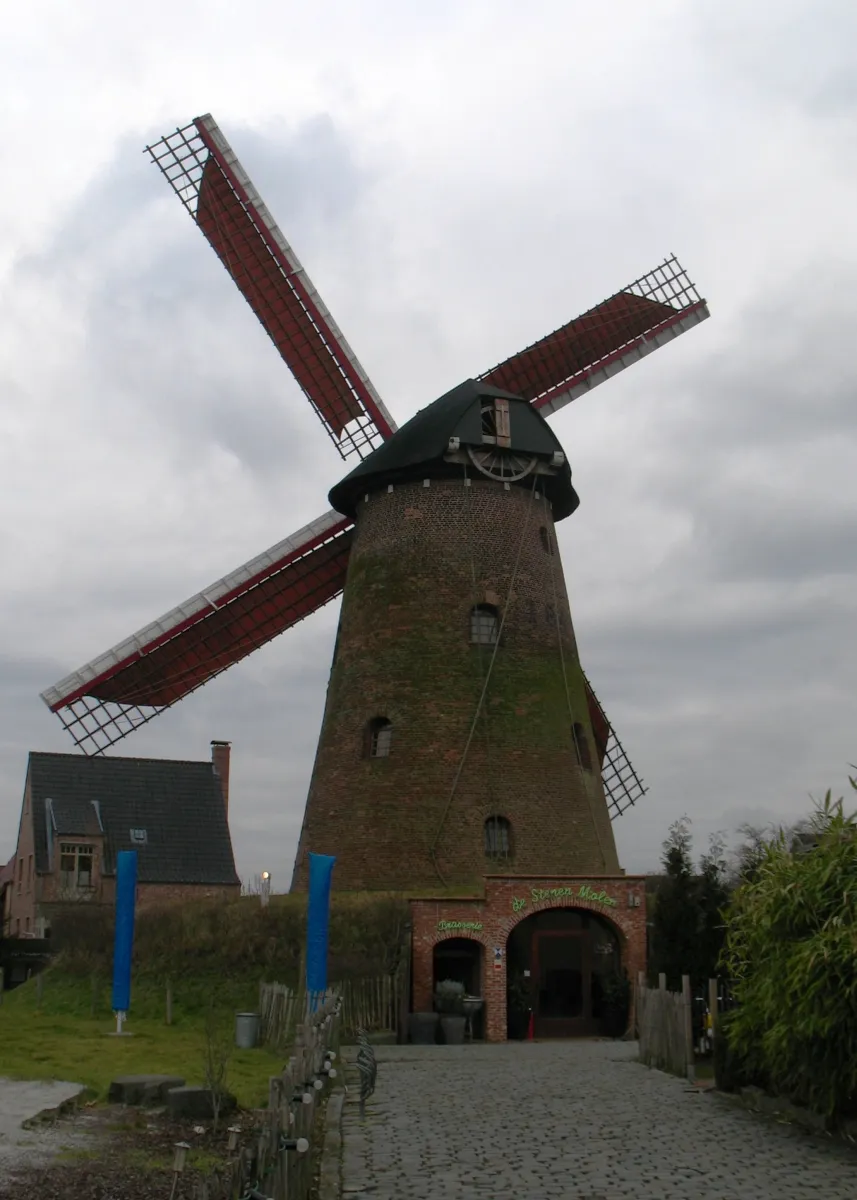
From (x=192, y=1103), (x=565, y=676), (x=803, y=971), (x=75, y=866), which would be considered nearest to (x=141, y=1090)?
(x=192, y=1103)

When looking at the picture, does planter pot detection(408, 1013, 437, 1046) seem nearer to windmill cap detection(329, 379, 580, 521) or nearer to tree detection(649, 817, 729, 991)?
tree detection(649, 817, 729, 991)

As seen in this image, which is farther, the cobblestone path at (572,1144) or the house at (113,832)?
the house at (113,832)

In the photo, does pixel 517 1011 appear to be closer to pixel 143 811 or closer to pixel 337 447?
pixel 337 447

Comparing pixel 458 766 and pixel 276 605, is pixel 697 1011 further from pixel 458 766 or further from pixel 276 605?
pixel 276 605

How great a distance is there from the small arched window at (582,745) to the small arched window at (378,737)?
357cm

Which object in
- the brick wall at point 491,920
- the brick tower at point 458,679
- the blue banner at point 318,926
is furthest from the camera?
the brick tower at point 458,679

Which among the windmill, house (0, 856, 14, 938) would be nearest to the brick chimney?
house (0, 856, 14, 938)

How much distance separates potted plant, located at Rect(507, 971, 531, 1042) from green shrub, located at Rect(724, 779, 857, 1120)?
28.0 feet

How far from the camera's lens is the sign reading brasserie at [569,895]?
20656 millimetres

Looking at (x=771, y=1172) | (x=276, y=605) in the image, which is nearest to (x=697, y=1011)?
(x=771, y=1172)

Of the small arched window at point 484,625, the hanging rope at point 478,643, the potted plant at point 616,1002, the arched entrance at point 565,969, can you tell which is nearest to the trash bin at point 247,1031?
the arched entrance at point 565,969

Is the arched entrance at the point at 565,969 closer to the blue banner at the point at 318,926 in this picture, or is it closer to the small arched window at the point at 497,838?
the small arched window at the point at 497,838

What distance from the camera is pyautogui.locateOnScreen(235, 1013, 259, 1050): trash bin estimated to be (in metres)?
17.1

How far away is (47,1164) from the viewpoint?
8742 millimetres
